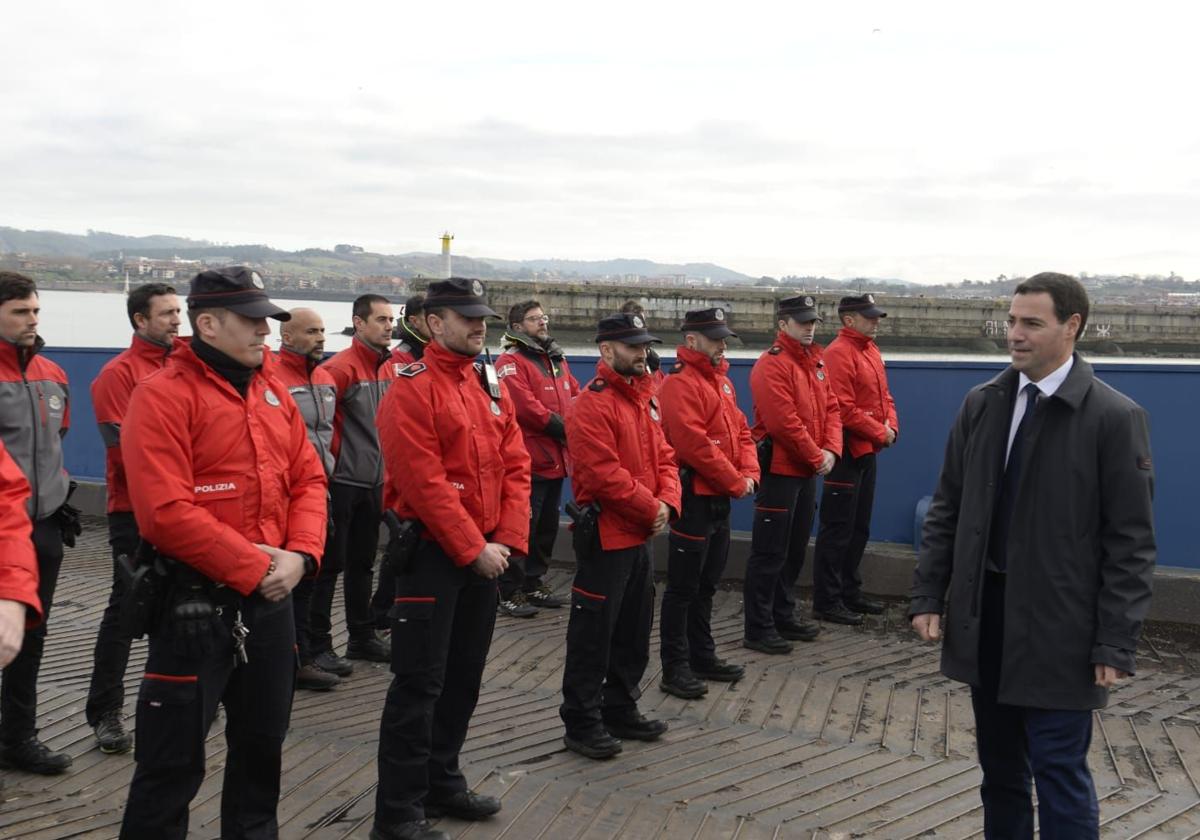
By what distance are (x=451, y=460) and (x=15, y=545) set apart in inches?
67.6

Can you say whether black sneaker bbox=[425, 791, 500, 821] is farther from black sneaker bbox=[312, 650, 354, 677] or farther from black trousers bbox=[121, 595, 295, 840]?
black sneaker bbox=[312, 650, 354, 677]

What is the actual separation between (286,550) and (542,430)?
3.78 meters

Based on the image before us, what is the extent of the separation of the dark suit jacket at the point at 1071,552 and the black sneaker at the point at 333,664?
346 centimetres

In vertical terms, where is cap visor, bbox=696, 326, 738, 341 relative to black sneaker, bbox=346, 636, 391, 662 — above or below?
above

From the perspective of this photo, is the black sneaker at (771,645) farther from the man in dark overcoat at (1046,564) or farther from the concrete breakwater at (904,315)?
the concrete breakwater at (904,315)

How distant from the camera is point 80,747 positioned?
4559 mm

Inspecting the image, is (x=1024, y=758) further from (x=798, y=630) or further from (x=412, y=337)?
(x=412, y=337)

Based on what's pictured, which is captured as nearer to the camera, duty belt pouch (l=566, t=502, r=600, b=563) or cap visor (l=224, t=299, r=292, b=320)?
cap visor (l=224, t=299, r=292, b=320)

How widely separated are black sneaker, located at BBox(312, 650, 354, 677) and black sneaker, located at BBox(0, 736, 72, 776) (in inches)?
60.2

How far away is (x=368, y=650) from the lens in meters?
6.00

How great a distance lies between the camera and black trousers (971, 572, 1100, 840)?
307 cm

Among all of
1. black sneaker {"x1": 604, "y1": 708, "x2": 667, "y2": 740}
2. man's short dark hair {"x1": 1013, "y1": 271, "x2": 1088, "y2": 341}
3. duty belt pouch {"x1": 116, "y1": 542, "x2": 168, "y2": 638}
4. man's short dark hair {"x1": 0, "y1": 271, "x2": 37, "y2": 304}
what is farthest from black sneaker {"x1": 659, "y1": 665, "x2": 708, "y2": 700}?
man's short dark hair {"x1": 0, "y1": 271, "x2": 37, "y2": 304}

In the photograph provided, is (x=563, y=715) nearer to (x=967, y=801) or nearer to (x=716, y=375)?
(x=967, y=801)

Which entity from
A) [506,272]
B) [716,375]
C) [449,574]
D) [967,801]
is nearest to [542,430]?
[716,375]
